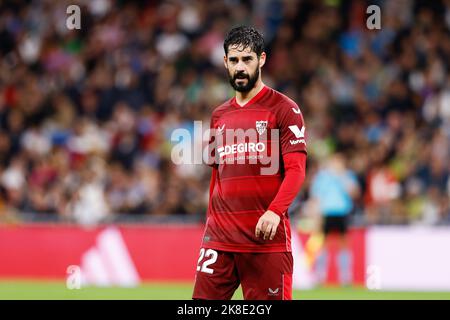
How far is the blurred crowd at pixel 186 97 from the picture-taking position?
17375mm

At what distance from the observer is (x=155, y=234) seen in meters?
16.0

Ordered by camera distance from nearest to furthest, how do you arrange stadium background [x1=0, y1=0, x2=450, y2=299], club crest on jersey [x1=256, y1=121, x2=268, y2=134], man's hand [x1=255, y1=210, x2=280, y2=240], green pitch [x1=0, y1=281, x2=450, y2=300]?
man's hand [x1=255, y1=210, x2=280, y2=240] < club crest on jersey [x1=256, y1=121, x2=268, y2=134] < green pitch [x1=0, y1=281, x2=450, y2=300] < stadium background [x1=0, y1=0, x2=450, y2=299]

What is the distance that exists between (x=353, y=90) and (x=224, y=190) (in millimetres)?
12773

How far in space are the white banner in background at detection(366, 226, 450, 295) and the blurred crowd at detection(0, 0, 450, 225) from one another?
0.82 meters

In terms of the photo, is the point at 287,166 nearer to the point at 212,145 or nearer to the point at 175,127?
the point at 212,145

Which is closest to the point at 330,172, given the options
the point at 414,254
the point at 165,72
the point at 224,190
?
the point at 414,254

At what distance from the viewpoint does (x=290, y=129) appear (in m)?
6.45

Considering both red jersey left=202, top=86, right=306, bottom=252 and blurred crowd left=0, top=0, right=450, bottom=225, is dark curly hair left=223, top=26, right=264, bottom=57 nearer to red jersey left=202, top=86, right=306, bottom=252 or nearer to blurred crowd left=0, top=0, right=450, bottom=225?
red jersey left=202, top=86, right=306, bottom=252

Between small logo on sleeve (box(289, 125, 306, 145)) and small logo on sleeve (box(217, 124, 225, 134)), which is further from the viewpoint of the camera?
small logo on sleeve (box(217, 124, 225, 134))

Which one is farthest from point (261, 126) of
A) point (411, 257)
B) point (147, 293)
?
point (411, 257)

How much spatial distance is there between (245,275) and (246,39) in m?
1.52

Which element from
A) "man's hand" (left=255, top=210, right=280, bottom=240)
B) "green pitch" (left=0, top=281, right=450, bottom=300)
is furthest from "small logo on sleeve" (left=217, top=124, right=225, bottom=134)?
"green pitch" (left=0, top=281, right=450, bottom=300)

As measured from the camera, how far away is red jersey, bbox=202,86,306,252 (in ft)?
21.2
